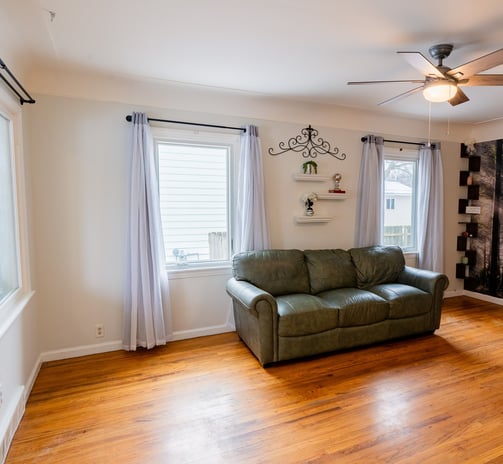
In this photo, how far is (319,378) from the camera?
2580 millimetres

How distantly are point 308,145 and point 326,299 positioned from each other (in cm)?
182

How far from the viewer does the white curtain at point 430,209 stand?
436 cm

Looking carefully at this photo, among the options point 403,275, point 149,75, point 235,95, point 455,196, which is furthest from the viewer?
point 455,196

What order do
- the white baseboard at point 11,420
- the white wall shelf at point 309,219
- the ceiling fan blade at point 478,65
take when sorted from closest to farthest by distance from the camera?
the white baseboard at point 11,420
the ceiling fan blade at point 478,65
the white wall shelf at point 309,219

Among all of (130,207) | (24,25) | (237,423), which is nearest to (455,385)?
(237,423)

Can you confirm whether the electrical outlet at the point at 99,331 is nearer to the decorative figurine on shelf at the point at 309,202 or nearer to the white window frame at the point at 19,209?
the white window frame at the point at 19,209

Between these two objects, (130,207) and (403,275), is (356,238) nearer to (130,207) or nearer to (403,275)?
(403,275)

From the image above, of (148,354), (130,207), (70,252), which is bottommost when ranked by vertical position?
(148,354)

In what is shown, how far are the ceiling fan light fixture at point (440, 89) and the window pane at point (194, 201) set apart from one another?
1.94 metres

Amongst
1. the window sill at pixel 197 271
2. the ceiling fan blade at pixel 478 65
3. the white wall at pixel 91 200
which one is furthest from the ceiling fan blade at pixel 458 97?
the window sill at pixel 197 271

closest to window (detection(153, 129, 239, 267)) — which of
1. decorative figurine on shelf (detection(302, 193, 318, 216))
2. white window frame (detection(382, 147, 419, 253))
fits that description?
decorative figurine on shelf (detection(302, 193, 318, 216))

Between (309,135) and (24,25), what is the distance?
9.08ft

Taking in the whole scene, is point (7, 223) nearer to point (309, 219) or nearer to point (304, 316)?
point (304, 316)

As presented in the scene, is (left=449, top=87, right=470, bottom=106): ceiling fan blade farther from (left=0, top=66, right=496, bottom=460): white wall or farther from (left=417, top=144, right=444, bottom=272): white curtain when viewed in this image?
(left=417, top=144, right=444, bottom=272): white curtain
